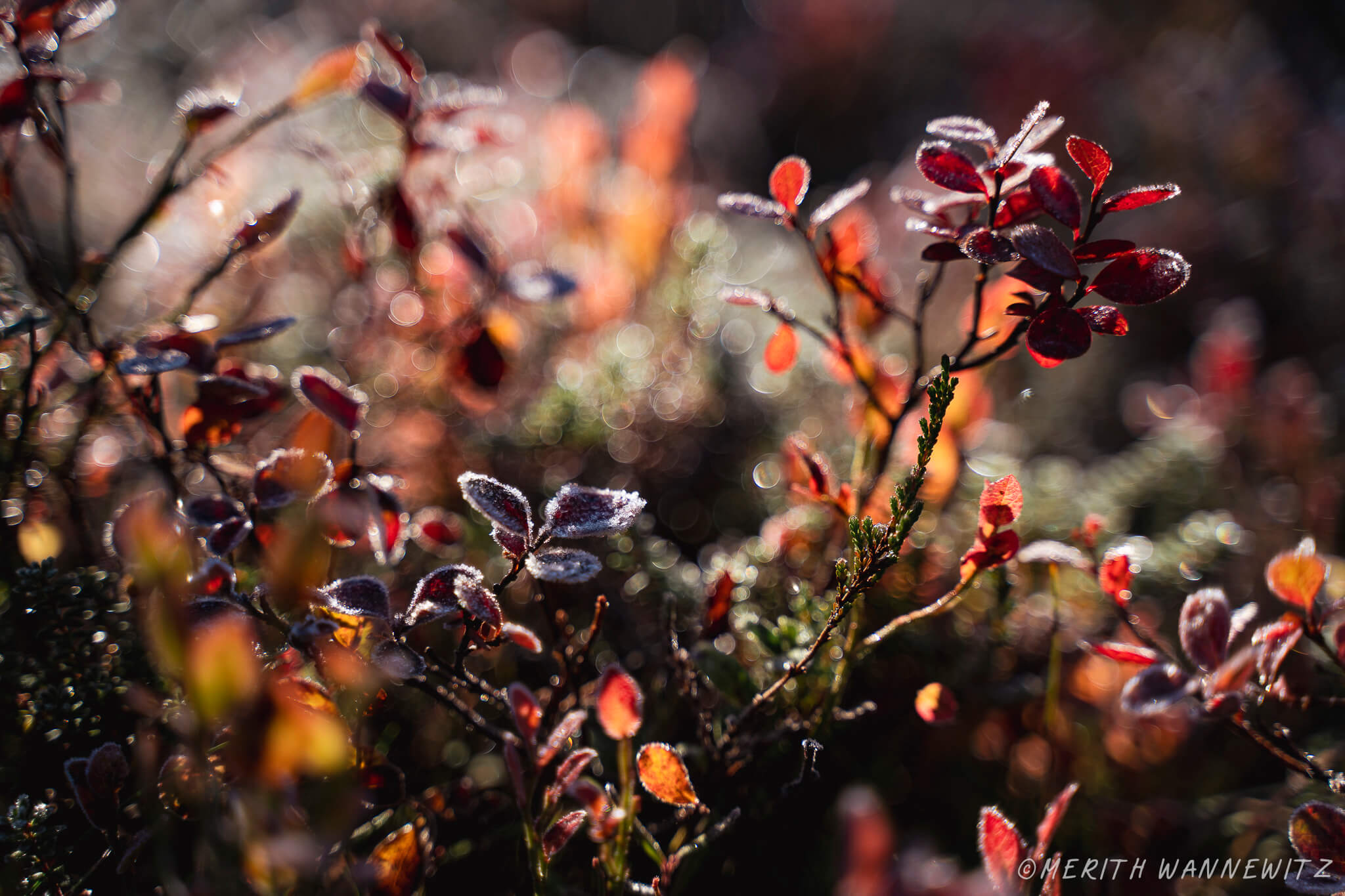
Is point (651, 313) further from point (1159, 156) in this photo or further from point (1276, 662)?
point (1159, 156)

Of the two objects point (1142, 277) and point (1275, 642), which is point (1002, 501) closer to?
point (1142, 277)

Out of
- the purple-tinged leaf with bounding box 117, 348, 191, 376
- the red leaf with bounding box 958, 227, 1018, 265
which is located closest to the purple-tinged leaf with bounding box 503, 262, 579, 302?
the purple-tinged leaf with bounding box 117, 348, 191, 376

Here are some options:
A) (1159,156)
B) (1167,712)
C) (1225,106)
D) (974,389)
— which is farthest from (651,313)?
(1225,106)

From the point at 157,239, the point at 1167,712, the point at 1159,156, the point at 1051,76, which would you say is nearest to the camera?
the point at 1167,712

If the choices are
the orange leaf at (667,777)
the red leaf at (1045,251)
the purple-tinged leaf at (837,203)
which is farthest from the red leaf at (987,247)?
the orange leaf at (667,777)

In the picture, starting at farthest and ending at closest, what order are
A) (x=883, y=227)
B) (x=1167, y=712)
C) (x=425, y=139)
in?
(x=883, y=227) → (x=1167, y=712) → (x=425, y=139)
